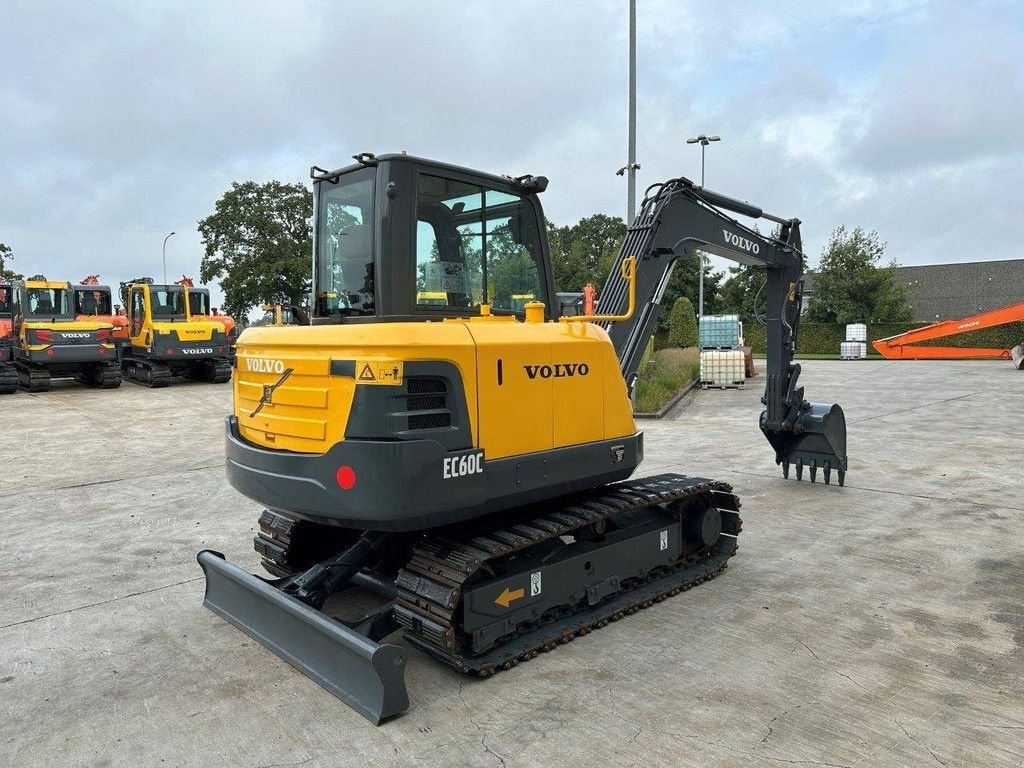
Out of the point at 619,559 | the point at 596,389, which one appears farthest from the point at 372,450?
the point at 619,559

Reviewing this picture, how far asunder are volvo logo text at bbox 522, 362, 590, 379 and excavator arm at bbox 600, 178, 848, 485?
947 mm

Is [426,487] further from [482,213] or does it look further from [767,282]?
[767,282]

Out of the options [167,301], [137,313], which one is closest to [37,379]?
[137,313]

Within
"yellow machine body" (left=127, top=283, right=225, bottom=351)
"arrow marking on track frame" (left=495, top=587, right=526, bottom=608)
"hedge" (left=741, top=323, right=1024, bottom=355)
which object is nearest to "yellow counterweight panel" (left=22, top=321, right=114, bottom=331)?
"yellow machine body" (left=127, top=283, right=225, bottom=351)

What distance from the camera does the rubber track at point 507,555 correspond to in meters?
4.01

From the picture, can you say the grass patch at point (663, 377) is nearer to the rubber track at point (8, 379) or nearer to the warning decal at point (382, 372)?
the warning decal at point (382, 372)

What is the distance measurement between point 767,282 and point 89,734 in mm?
7394

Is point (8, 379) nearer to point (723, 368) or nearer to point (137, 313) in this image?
point (137, 313)

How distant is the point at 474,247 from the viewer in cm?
454

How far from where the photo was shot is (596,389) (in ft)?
15.8

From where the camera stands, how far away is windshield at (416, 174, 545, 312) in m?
4.27

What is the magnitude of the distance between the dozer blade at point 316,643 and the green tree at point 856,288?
42.7m

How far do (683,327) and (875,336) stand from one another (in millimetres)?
15575

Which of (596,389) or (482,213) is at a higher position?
(482,213)
